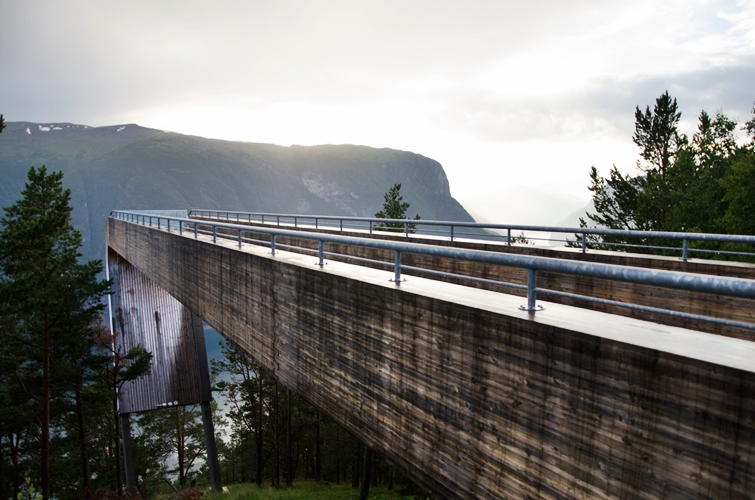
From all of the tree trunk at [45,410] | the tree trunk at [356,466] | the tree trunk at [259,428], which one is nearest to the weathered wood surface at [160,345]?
the tree trunk at [45,410]

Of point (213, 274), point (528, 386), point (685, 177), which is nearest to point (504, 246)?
point (213, 274)

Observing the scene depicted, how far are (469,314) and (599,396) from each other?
135cm

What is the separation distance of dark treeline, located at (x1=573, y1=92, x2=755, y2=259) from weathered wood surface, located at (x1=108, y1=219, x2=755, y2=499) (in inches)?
828

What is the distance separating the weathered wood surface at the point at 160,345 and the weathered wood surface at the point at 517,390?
817 inches

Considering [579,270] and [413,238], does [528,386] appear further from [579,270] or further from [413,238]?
[413,238]

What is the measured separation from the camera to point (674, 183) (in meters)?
30.2

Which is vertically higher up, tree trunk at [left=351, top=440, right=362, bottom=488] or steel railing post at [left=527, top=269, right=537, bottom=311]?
steel railing post at [left=527, top=269, right=537, bottom=311]

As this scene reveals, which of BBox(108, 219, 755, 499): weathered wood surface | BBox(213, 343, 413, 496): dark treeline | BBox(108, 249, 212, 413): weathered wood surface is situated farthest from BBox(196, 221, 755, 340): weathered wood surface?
BBox(213, 343, 413, 496): dark treeline

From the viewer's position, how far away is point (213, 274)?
11.2m

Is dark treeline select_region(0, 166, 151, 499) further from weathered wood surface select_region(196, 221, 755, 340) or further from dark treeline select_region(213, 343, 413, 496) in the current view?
weathered wood surface select_region(196, 221, 755, 340)

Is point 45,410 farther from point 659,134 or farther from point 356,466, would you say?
point 659,134

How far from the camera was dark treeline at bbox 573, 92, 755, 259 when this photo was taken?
2597 cm

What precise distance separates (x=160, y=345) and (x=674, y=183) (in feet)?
104

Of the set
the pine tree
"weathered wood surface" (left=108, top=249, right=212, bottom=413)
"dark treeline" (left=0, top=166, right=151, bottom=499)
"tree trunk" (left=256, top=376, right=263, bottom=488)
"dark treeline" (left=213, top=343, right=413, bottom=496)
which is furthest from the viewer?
"tree trunk" (left=256, top=376, right=263, bottom=488)
